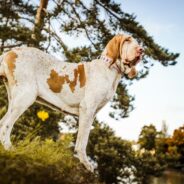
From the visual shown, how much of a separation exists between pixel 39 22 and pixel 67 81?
324 inches

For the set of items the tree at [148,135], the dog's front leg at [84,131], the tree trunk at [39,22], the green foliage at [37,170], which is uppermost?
the tree at [148,135]

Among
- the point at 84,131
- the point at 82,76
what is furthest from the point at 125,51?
the point at 84,131

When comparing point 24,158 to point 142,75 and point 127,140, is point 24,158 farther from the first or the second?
point 127,140

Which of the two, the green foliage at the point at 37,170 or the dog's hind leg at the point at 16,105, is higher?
the dog's hind leg at the point at 16,105

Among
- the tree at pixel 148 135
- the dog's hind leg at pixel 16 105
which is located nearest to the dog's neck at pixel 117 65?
the dog's hind leg at pixel 16 105

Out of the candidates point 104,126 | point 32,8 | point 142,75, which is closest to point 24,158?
point 142,75

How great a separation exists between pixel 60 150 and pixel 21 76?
1.08 m

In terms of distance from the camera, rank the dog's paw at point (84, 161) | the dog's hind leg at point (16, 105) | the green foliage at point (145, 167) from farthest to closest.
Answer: the green foliage at point (145, 167), the dog's paw at point (84, 161), the dog's hind leg at point (16, 105)

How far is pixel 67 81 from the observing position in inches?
174

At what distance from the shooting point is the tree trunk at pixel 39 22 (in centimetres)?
1142

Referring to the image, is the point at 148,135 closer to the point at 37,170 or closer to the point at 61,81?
the point at 61,81

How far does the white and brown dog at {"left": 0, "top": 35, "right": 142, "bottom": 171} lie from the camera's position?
416 centimetres

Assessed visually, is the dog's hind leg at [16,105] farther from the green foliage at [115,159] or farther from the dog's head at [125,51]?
the green foliage at [115,159]

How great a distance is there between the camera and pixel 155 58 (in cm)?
1230
